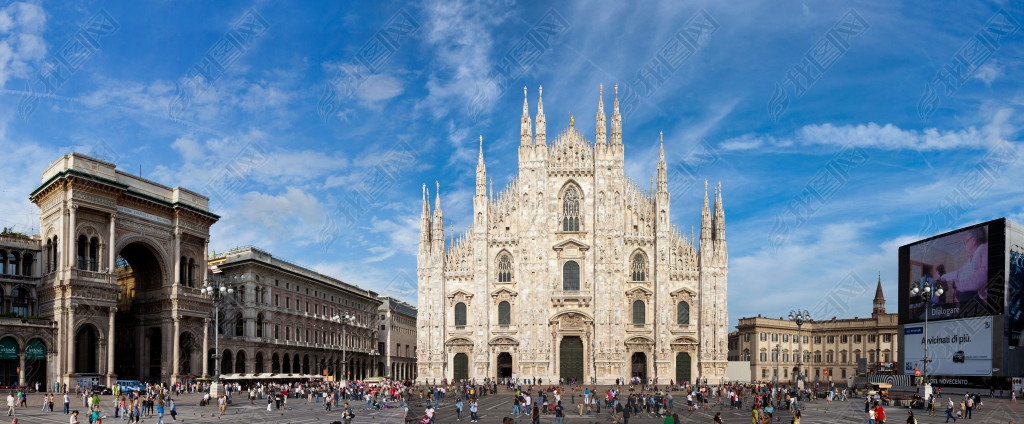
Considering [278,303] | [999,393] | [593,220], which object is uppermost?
[593,220]

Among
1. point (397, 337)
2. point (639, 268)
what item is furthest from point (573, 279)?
point (397, 337)

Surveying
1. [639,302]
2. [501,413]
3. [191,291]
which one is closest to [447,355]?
[639,302]

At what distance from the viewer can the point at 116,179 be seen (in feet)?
190

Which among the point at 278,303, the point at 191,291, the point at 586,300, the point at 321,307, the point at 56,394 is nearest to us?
the point at 56,394

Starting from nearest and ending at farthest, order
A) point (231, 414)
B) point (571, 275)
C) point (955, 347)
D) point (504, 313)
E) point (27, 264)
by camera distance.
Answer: point (231, 414)
point (27, 264)
point (955, 347)
point (571, 275)
point (504, 313)

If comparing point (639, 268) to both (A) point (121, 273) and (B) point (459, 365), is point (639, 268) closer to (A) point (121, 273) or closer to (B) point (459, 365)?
(B) point (459, 365)

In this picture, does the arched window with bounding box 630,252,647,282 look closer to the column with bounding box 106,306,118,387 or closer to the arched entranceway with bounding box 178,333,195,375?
the arched entranceway with bounding box 178,333,195,375

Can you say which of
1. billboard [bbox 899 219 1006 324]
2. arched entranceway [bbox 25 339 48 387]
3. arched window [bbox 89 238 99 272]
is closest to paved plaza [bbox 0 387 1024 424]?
arched entranceway [bbox 25 339 48 387]

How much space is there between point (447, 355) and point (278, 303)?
1702 centimetres

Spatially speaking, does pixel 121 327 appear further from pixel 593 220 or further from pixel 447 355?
pixel 593 220

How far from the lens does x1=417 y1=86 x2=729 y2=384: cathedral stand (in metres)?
71.2

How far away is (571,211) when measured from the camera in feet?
242

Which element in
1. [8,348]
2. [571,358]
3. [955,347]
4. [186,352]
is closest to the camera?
[8,348]

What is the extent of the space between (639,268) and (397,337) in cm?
5293
